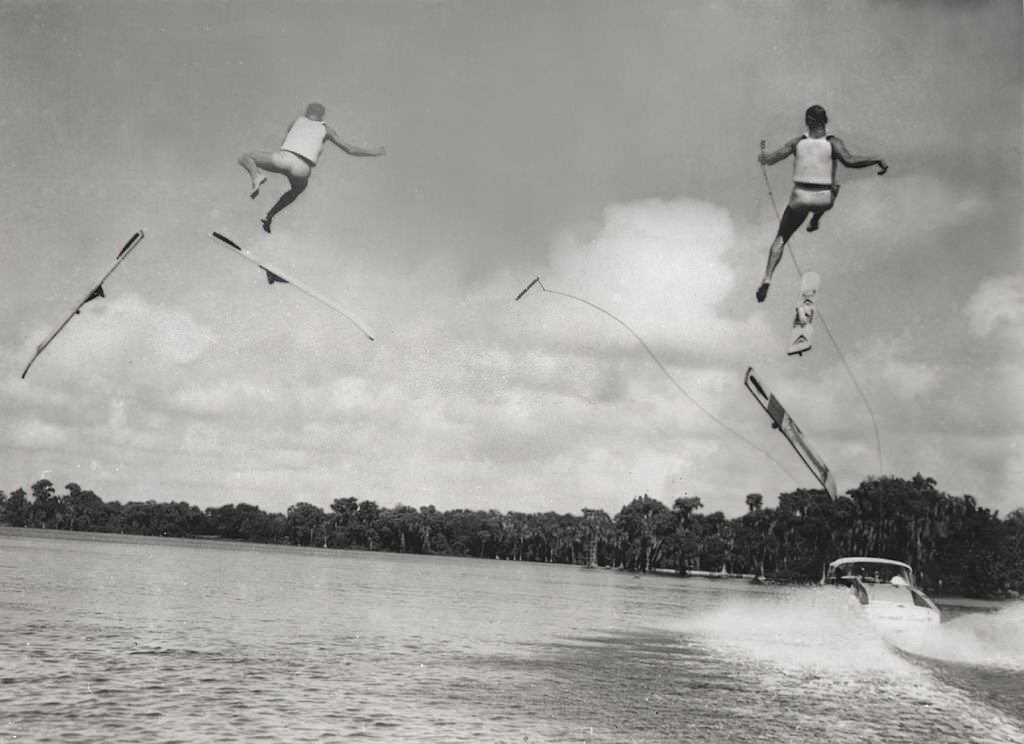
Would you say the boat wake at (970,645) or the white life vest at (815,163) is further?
the boat wake at (970,645)

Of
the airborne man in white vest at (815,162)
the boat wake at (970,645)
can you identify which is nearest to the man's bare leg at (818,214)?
the airborne man in white vest at (815,162)

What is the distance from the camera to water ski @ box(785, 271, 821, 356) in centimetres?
1196

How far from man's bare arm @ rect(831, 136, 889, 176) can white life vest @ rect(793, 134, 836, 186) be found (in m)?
0.09

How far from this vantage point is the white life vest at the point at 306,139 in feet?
40.3

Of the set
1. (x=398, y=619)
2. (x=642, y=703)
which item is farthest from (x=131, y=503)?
(x=642, y=703)

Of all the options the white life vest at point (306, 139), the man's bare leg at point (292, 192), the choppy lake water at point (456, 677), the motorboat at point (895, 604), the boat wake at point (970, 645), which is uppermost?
the white life vest at point (306, 139)

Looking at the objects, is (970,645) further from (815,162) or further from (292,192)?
(292,192)

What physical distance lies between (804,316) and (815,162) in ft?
6.52

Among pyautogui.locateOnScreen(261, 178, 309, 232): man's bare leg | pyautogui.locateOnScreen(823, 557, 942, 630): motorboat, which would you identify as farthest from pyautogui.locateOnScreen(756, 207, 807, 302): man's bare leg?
pyautogui.locateOnScreen(823, 557, 942, 630): motorboat

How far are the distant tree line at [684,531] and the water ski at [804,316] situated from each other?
173 ft

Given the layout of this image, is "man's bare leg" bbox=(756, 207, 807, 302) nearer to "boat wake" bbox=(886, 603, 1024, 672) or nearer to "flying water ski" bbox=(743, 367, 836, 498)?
"flying water ski" bbox=(743, 367, 836, 498)

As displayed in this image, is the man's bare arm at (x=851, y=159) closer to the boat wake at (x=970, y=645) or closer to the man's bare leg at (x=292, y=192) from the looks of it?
the man's bare leg at (x=292, y=192)

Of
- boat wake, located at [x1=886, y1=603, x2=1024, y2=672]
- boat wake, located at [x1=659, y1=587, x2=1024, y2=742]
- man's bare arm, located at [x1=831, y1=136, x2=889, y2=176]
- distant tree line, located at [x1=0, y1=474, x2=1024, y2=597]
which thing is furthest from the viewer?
distant tree line, located at [x1=0, y1=474, x2=1024, y2=597]

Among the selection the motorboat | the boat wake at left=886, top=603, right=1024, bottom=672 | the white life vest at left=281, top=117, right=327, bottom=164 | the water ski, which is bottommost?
the boat wake at left=886, top=603, right=1024, bottom=672
